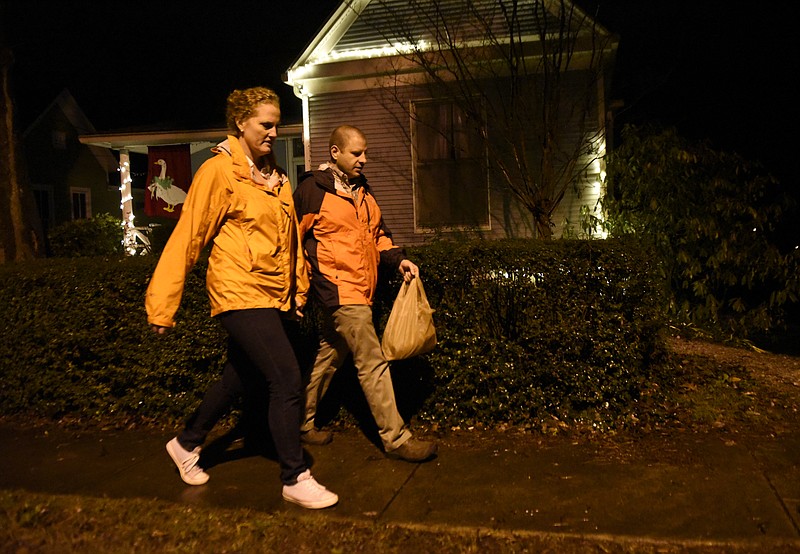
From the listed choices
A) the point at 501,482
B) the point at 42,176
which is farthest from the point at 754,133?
the point at 42,176

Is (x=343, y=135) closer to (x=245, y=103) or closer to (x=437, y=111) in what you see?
(x=245, y=103)

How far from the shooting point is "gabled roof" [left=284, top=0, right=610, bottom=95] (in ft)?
31.1

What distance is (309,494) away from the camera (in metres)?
3.68

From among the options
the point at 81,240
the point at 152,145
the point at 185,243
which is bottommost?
the point at 81,240

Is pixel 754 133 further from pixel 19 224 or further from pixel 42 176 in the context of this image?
pixel 42 176

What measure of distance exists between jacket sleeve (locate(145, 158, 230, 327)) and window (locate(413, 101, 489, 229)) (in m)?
7.07

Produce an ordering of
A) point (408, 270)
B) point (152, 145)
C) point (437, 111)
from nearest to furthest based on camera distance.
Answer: point (408, 270) → point (437, 111) → point (152, 145)

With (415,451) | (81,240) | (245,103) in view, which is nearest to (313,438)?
(415,451)

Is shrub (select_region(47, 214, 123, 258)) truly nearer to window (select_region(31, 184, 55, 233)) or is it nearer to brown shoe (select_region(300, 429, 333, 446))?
brown shoe (select_region(300, 429, 333, 446))

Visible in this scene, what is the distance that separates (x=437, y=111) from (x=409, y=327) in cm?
705

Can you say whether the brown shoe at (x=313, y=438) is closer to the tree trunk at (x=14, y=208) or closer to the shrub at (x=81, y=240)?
the tree trunk at (x=14, y=208)

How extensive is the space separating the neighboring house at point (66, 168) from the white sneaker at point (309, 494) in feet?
78.5

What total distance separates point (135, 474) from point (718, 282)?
6575 millimetres

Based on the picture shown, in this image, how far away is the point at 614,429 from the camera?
4676mm
